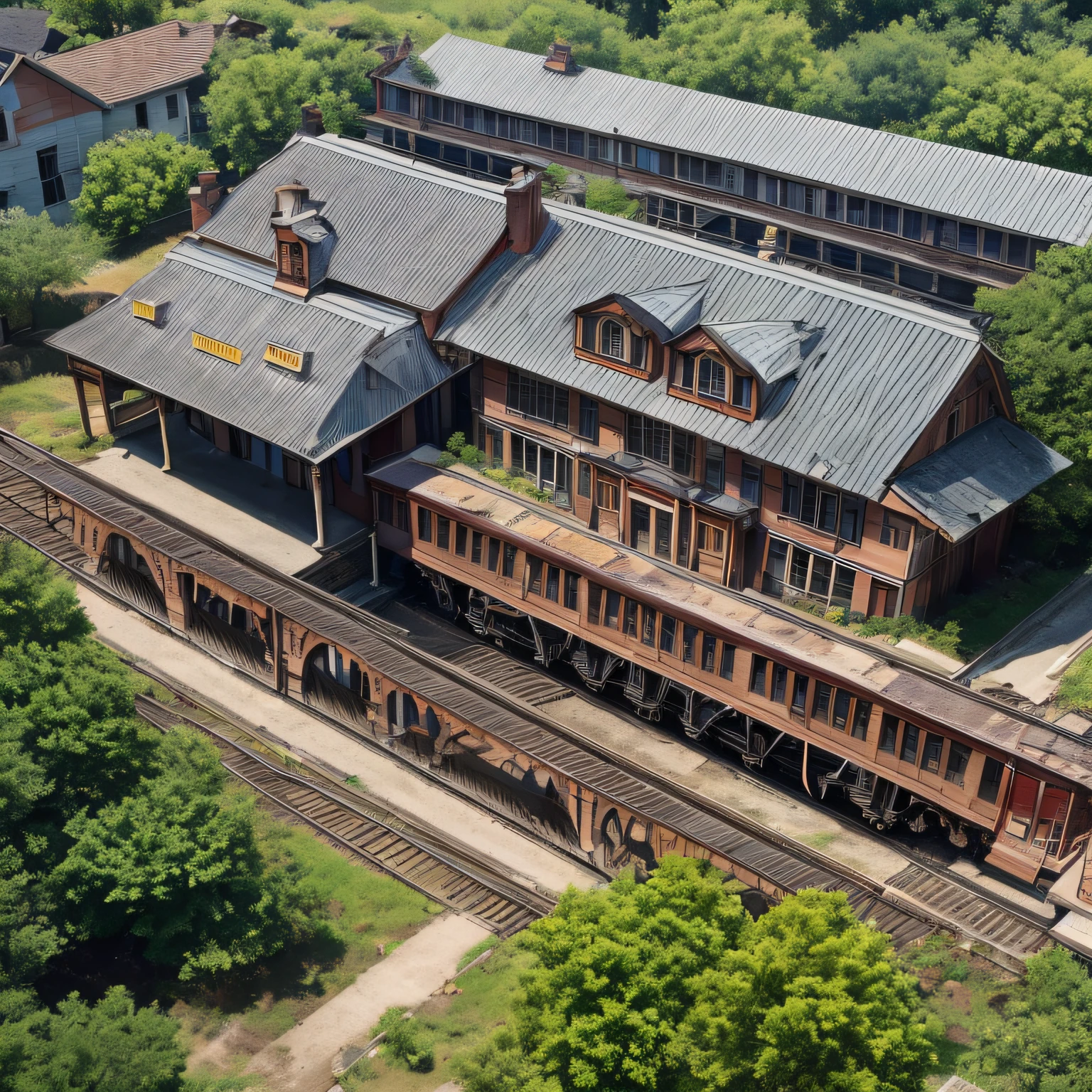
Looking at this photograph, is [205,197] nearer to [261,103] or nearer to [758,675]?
[261,103]

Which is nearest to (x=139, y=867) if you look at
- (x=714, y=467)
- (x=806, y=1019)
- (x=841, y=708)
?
(x=806, y=1019)

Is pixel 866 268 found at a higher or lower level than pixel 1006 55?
lower

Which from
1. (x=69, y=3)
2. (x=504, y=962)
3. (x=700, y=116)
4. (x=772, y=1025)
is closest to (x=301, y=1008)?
(x=504, y=962)

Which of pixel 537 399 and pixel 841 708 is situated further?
pixel 537 399

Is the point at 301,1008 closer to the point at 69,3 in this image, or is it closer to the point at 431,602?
the point at 431,602

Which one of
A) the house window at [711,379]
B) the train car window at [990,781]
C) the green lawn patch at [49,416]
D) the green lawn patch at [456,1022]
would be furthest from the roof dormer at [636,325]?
the green lawn patch at [49,416]

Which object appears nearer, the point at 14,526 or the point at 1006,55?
the point at 14,526

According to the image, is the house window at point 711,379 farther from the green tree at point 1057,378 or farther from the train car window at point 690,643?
the green tree at point 1057,378
